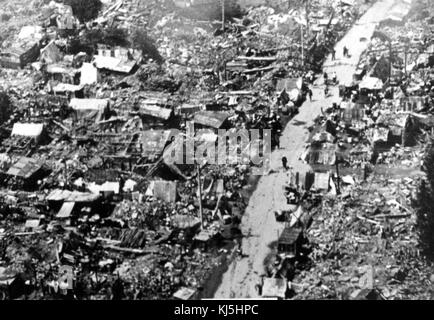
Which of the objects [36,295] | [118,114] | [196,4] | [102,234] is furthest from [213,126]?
[196,4]

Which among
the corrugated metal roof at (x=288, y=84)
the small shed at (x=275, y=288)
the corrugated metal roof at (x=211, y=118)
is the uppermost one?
the corrugated metal roof at (x=288, y=84)

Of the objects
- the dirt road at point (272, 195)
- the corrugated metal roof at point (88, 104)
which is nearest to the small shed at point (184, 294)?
the dirt road at point (272, 195)

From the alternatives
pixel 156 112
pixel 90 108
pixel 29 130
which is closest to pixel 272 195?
pixel 156 112

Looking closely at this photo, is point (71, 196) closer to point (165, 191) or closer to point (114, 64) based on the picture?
point (165, 191)

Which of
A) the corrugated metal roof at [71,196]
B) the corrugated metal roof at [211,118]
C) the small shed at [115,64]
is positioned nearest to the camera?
the corrugated metal roof at [71,196]

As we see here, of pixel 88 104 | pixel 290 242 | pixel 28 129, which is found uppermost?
pixel 88 104

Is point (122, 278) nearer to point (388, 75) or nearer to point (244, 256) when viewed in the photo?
point (244, 256)

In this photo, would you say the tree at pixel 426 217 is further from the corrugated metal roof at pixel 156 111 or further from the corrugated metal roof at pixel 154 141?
the corrugated metal roof at pixel 156 111
